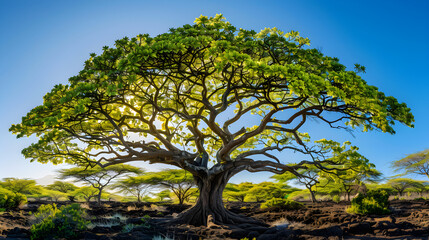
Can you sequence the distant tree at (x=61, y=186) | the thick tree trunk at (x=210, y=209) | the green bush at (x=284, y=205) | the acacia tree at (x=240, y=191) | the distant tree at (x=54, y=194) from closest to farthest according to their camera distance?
the thick tree trunk at (x=210, y=209), the green bush at (x=284, y=205), the acacia tree at (x=240, y=191), the distant tree at (x=54, y=194), the distant tree at (x=61, y=186)

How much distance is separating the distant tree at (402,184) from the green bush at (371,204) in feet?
102

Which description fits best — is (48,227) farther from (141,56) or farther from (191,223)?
(191,223)

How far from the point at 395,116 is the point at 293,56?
133 inches

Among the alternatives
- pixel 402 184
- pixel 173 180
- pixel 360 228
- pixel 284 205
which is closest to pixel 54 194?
pixel 173 180

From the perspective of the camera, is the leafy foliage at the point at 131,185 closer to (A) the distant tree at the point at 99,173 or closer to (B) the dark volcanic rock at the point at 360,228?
(A) the distant tree at the point at 99,173

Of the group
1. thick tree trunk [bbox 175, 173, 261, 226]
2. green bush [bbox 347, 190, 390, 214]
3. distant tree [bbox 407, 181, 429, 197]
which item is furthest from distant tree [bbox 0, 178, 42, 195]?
distant tree [bbox 407, 181, 429, 197]

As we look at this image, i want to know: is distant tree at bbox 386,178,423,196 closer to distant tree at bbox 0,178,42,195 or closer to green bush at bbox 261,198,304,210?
green bush at bbox 261,198,304,210


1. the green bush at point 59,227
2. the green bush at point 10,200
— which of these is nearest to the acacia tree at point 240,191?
the green bush at point 10,200

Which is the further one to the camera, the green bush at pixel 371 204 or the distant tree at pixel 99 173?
the distant tree at pixel 99 173

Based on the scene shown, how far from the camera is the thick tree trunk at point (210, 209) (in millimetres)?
12016

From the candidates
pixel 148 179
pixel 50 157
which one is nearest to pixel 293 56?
pixel 50 157

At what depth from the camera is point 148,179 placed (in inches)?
1140

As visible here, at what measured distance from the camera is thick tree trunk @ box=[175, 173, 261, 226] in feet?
39.4

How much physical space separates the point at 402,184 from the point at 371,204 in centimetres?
3416
